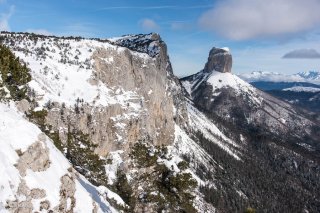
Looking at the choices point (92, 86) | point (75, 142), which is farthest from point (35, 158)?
point (92, 86)

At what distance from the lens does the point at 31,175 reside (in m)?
34.2

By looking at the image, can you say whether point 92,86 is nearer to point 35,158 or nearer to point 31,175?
point 35,158

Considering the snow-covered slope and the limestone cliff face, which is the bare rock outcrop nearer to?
the snow-covered slope

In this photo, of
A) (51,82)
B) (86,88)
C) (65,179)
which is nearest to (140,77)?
(86,88)

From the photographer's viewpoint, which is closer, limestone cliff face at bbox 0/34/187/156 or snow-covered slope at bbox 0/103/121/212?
snow-covered slope at bbox 0/103/121/212

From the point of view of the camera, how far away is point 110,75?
166 metres

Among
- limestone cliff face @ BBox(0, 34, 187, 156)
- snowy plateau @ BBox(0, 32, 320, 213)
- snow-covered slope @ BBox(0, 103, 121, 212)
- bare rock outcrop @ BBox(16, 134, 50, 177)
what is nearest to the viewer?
snow-covered slope @ BBox(0, 103, 121, 212)

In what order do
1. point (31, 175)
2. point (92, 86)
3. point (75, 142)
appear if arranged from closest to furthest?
point (31, 175) → point (75, 142) → point (92, 86)

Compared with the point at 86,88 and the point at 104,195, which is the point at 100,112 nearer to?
the point at 86,88

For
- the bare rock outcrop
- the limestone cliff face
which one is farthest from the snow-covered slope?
the limestone cliff face

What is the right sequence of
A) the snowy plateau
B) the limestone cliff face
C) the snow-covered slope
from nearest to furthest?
1. the snow-covered slope
2. the snowy plateau
3. the limestone cliff face

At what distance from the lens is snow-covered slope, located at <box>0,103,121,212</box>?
102 ft

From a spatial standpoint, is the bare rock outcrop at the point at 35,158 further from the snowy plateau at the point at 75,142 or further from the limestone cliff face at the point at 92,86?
the limestone cliff face at the point at 92,86

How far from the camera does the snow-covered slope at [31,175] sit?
30942mm
